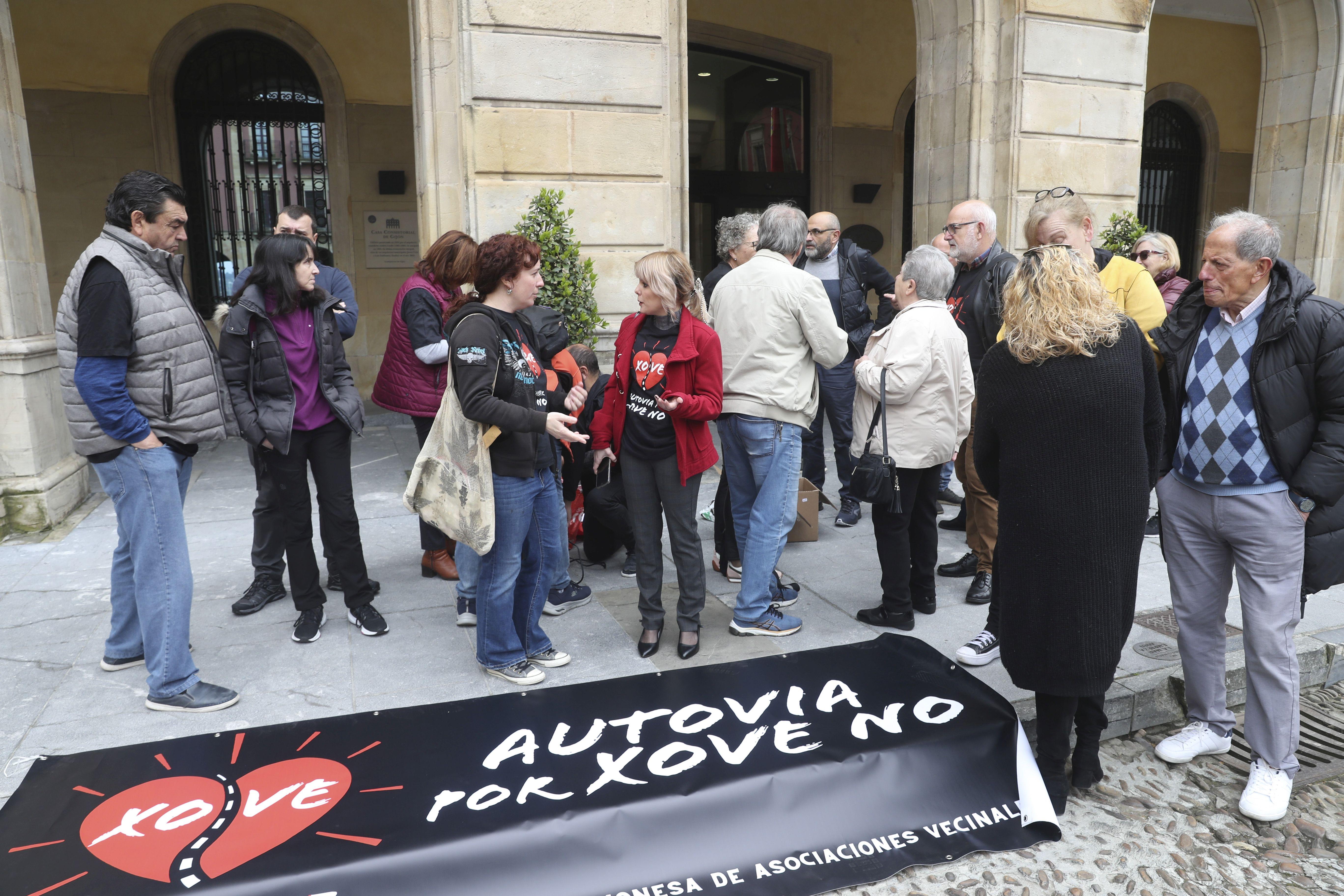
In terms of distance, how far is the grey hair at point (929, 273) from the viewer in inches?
168

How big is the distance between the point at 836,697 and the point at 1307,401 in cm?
193

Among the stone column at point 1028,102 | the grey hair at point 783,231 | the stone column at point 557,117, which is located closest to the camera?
the grey hair at point 783,231

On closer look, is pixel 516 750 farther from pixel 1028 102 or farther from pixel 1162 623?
pixel 1028 102

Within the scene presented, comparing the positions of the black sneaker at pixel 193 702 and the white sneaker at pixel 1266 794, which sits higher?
the black sneaker at pixel 193 702

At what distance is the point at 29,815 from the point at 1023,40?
838 centimetres

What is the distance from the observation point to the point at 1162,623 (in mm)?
4562

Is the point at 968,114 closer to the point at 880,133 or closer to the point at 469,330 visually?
the point at 880,133

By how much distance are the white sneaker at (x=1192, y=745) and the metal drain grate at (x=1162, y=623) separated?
81 centimetres

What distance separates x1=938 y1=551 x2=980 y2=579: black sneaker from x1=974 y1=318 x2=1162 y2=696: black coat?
213cm

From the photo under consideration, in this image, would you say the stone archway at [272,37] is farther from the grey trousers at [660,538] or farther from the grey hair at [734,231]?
the grey trousers at [660,538]

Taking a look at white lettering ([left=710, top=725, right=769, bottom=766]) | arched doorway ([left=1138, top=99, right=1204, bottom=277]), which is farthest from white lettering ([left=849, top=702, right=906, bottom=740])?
arched doorway ([left=1138, top=99, right=1204, bottom=277])

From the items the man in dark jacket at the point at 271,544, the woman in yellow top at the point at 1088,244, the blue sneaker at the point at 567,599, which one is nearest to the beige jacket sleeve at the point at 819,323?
the woman in yellow top at the point at 1088,244

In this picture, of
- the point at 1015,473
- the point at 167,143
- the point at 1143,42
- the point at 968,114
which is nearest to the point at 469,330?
the point at 1015,473

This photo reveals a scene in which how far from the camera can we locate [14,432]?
596 cm
